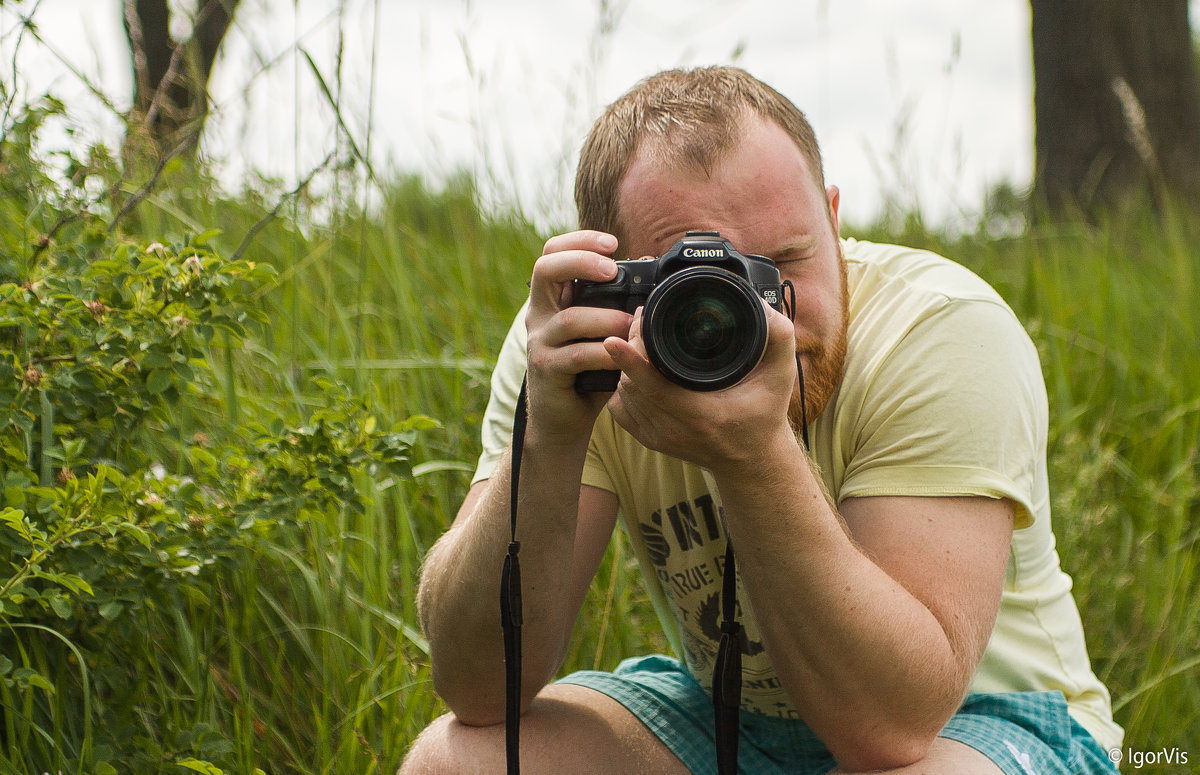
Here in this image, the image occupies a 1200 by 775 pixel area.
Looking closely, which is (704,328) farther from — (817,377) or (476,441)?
(476,441)

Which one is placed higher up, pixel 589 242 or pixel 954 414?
pixel 589 242

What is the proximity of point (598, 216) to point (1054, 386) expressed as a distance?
1538mm

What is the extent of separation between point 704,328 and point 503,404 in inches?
22.0

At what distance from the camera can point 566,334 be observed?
3.84 feet

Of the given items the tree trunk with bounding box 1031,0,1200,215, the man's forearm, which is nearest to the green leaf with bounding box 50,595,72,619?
the man's forearm

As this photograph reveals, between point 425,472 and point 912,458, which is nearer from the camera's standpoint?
point 912,458

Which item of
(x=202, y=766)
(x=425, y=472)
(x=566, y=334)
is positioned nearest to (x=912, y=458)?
(x=566, y=334)

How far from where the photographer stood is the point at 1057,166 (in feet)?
12.5

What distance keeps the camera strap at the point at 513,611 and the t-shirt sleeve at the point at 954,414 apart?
423mm

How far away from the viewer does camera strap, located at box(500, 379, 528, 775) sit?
4.11 feet

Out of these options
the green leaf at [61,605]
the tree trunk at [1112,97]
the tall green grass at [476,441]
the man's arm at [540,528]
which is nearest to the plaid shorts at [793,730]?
the man's arm at [540,528]

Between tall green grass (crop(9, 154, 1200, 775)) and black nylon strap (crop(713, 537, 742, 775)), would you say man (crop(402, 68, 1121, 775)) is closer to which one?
black nylon strap (crop(713, 537, 742, 775))

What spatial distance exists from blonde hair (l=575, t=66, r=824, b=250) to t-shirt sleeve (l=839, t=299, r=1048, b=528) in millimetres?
300

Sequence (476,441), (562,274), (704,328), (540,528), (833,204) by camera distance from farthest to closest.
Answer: (476,441)
(833,204)
(540,528)
(562,274)
(704,328)
